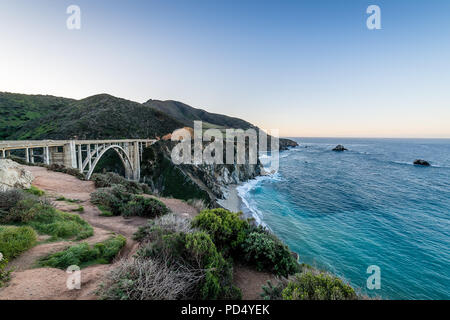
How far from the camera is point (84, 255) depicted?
3.90 m

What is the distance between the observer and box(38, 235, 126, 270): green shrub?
355 centimetres

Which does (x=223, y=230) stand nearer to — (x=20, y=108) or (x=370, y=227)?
(x=370, y=227)

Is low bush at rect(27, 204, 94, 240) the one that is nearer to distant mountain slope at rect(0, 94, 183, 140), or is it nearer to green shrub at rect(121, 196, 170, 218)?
green shrub at rect(121, 196, 170, 218)

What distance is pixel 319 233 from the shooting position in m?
17.4

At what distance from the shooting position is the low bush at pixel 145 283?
8.48 feet

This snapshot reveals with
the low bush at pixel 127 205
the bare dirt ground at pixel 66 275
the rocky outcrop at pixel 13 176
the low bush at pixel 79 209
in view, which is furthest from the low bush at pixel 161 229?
Answer: the rocky outcrop at pixel 13 176

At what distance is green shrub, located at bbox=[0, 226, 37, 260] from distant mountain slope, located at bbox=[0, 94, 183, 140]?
36.9m

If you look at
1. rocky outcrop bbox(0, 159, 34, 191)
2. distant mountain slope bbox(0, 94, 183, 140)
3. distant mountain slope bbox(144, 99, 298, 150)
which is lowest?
rocky outcrop bbox(0, 159, 34, 191)

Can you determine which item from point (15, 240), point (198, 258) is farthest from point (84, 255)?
point (198, 258)

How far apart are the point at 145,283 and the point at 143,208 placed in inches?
218

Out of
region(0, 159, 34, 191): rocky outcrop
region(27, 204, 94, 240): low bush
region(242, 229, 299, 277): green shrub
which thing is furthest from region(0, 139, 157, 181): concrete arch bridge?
region(242, 229, 299, 277): green shrub
